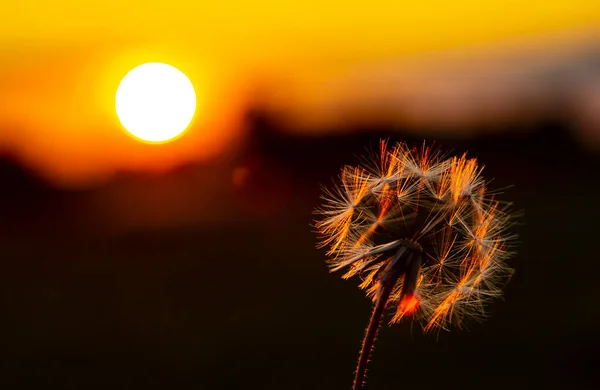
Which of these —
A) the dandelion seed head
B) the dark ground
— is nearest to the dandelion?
the dandelion seed head

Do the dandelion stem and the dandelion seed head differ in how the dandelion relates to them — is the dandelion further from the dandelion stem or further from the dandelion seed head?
the dandelion stem

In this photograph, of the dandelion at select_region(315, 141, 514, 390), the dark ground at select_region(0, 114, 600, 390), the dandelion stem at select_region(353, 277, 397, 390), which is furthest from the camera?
the dark ground at select_region(0, 114, 600, 390)

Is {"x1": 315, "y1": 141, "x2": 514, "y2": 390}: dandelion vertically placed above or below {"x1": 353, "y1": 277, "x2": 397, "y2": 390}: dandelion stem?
above

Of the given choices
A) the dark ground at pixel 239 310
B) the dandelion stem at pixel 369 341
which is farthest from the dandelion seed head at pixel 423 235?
the dark ground at pixel 239 310

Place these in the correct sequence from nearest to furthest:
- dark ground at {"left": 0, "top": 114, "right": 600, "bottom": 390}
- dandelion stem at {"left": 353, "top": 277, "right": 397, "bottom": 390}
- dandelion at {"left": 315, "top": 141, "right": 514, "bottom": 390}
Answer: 1. dandelion stem at {"left": 353, "top": 277, "right": 397, "bottom": 390}
2. dandelion at {"left": 315, "top": 141, "right": 514, "bottom": 390}
3. dark ground at {"left": 0, "top": 114, "right": 600, "bottom": 390}

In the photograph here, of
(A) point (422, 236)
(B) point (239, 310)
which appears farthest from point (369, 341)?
(B) point (239, 310)

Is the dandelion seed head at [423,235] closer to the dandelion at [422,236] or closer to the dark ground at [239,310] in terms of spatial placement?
the dandelion at [422,236]

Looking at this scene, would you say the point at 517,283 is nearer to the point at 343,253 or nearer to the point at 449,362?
the point at 449,362
